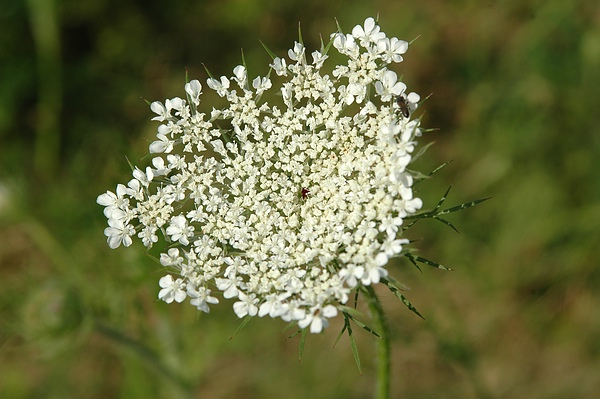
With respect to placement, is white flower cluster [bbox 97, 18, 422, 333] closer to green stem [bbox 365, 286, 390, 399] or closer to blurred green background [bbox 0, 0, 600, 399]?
green stem [bbox 365, 286, 390, 399]

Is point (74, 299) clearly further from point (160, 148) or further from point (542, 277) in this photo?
point (542, 277)

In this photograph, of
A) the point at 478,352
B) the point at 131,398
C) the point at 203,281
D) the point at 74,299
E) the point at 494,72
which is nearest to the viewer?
the point at 203,281

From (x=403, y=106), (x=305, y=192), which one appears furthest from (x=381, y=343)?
(x=403, y=106)

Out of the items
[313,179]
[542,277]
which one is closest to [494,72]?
[542,277]

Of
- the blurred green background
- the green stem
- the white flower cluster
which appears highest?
the blurred green background

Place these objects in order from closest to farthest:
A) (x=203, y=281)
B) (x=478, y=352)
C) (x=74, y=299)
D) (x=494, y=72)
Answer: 1. (x=203, y=281)
2. (x=74, y=299)
3. (x=478, y=352)
4. (x=494, y=72)

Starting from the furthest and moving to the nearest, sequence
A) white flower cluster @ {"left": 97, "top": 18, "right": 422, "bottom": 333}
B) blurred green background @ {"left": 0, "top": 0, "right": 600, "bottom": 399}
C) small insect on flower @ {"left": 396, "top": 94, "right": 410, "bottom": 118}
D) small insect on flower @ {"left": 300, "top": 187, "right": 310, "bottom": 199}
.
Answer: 1. blurred green background @ {"left": 0, "top": 0, "right": 600, "bottom": 399}
2. small insect on flower @ {"left": 300, "top": 187, "right": 310, "bottom": 199}
3. small insect on flower @ {"left": 396, "top": 94, "right": 410, "bottom": 118}
4. white flower cluster @ {"left": 97, "top": 18, "right": 422, "bottom": 333}

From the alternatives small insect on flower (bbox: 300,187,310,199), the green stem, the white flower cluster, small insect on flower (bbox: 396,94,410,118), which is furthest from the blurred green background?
small insect on flower (bbox: 396,94,410,118)
